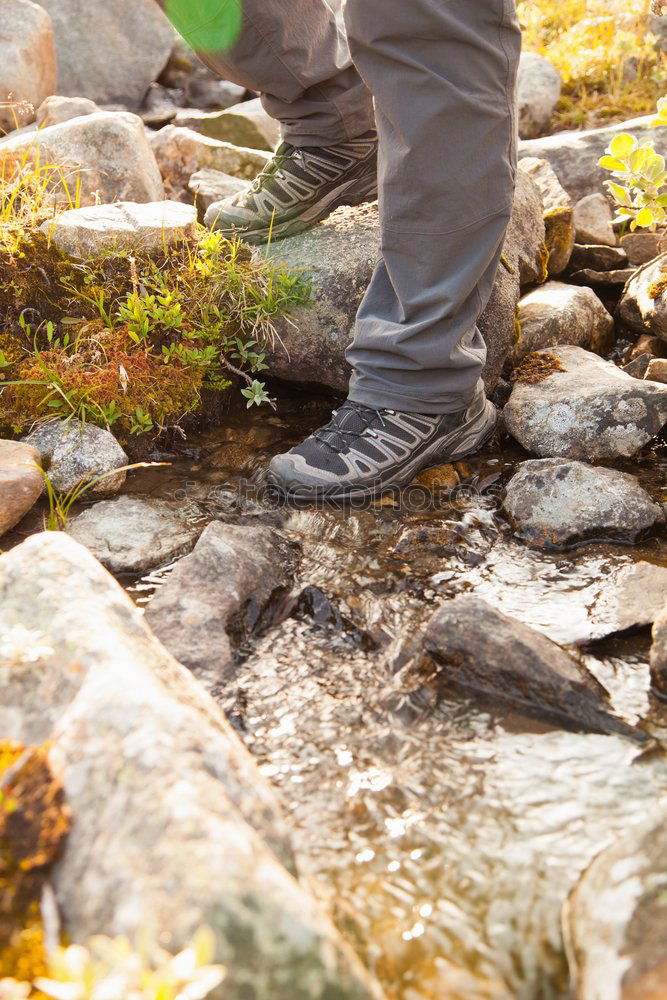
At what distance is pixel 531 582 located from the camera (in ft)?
9.83

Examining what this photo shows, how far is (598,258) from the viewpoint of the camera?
5.20 metres

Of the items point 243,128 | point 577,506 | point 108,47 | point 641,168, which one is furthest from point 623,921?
point 108,47

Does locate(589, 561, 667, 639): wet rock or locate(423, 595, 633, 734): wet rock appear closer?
locate(423, 595, 633, 734): wet rock

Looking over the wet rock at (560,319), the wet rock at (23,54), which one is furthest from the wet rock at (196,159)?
the wet rock at (23,54)

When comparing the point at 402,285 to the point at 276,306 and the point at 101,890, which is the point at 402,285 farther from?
the point at 101,890

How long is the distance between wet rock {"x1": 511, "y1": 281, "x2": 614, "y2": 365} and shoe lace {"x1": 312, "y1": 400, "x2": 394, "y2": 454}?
1.09 meters

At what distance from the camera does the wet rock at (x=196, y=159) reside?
576 cm

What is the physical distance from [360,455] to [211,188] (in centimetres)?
258

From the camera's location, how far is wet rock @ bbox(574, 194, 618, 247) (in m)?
5.55

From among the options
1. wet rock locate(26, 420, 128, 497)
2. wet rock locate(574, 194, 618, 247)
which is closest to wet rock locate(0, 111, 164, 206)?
wet rock locate(26, 420, 128, 497)

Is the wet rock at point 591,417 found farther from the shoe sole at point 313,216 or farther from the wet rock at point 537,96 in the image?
the wet rock at point 537,96

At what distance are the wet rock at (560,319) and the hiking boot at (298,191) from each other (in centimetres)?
106

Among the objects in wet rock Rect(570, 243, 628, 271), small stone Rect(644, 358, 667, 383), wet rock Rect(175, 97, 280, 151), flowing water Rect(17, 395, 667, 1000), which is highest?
wet rock Rect(175, 97, 280, 151)

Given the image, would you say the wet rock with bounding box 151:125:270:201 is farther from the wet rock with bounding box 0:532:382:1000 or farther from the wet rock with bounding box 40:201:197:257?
the wet rock with bounding box 0:532:382:1000
